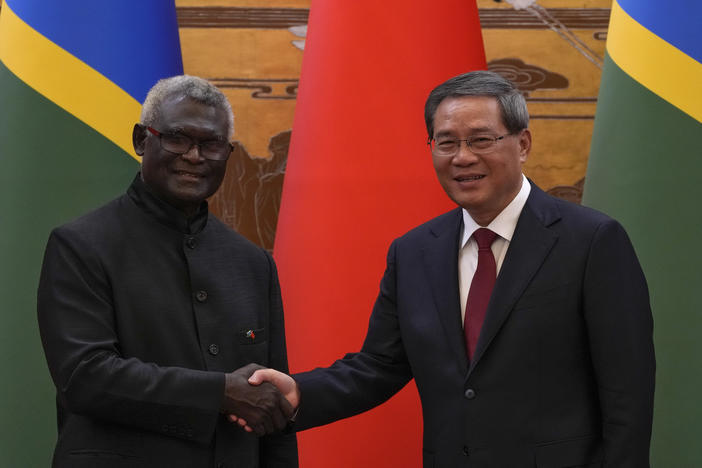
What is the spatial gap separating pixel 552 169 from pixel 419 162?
1.35 metres

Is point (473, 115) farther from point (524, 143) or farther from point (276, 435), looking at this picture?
point (276, 435)

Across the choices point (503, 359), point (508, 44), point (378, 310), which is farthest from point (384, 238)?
point (508, 44)

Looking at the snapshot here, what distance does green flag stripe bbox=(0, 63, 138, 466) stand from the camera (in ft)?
7.47

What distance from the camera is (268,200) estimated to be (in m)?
3.46

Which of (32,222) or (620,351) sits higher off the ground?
(32,222)

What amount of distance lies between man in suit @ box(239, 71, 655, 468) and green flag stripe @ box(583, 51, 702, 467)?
0.74m

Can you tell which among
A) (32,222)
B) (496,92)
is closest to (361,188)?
(496,92)

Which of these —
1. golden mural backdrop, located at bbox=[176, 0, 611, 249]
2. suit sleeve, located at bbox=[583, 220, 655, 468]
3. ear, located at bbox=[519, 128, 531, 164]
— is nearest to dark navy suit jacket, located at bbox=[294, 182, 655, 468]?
suit sleeve, located at bbox=[583, 220, 655, 468]

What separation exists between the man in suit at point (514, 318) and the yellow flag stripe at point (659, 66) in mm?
831

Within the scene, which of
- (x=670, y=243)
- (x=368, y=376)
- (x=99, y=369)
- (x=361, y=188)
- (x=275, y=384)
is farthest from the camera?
(x=361, y=188)

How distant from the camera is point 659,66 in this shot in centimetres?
222

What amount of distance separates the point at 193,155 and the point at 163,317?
34 centimetres

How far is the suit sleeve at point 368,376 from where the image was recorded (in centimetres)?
176

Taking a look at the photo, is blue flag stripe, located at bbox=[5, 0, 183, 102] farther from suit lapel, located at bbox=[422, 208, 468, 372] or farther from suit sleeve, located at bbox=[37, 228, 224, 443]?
suit lapel, located at bbox=[422, 208, 468, 372]
